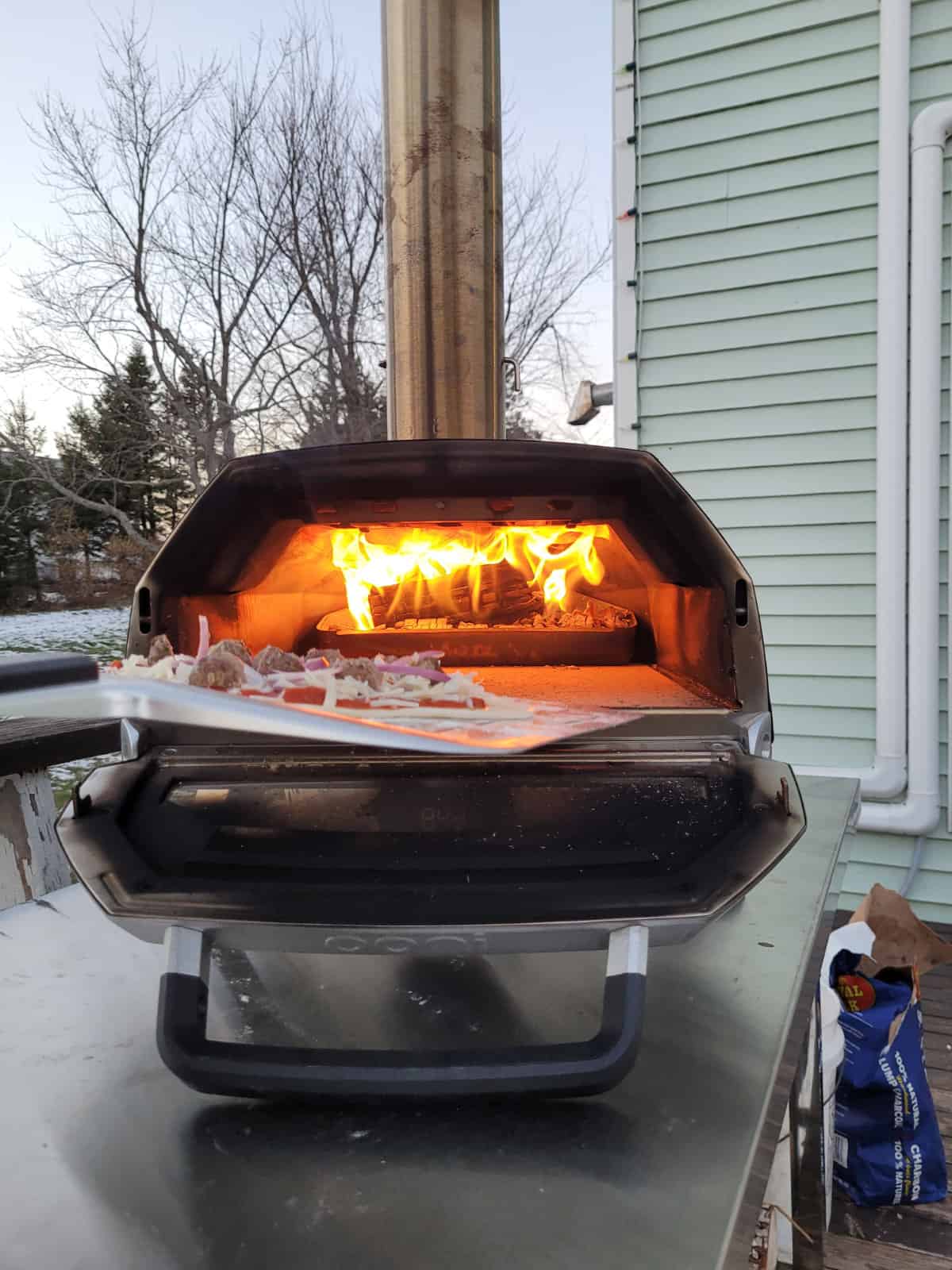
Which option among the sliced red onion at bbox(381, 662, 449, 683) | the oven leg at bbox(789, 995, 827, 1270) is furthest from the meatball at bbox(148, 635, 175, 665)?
the oven leg at bbox(789, 995, 827, 1270)

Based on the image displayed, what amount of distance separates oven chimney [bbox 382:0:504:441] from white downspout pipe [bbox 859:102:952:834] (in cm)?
160

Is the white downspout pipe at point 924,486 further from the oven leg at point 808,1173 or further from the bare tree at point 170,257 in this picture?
the bare tree at point 170,257

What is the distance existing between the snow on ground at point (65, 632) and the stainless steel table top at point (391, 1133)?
2225 mm

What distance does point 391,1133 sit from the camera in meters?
0.58

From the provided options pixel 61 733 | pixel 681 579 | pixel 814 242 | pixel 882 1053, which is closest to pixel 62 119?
pixel 814 242

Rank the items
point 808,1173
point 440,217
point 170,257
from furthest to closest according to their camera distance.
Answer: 1. point 170,257
2. point 440,217
3. point 808,1173

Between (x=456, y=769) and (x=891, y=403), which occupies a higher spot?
(x=891, y=403)

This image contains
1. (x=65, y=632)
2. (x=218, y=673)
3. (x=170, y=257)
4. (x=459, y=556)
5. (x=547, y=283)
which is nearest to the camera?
(x=218, y=673)

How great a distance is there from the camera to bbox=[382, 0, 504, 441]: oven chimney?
164cm

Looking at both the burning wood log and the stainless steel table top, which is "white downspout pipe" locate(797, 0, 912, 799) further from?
the stainless steel table top

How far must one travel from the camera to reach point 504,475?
3.13 feet

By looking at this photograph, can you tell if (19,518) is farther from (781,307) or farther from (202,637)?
(202,637)

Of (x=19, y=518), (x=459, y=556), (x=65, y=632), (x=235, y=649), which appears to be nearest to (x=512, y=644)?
(x=459, y=556)

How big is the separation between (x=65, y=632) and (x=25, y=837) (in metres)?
1.67
